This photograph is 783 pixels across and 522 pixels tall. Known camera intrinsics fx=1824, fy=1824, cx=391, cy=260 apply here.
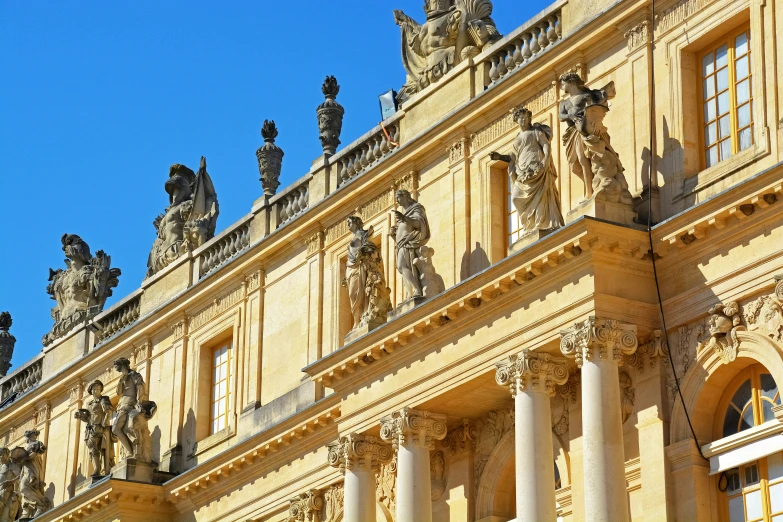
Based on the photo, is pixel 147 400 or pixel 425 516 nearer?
pixel 425 516

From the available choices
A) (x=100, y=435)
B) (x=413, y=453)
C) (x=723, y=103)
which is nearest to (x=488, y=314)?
(x=413, y=453)

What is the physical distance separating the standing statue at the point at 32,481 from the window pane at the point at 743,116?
19.4 m

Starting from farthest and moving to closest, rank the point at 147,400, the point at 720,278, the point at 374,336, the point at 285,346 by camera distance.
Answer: the point at 147,400
the point at 285,346
the point at 374,336
the point at 720,278

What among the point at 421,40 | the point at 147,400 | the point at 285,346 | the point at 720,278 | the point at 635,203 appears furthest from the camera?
the point at 147,400

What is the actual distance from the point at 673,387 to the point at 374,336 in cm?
545

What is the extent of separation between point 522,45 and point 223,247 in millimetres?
9563

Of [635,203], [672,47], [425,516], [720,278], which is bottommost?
[425,516]

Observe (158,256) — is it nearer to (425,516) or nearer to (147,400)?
(147,400)

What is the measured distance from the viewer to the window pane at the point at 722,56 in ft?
83.5

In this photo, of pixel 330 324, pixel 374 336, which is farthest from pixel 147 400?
pixel 374 336

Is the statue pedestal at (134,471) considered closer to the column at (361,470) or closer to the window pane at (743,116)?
the column at (361,470)

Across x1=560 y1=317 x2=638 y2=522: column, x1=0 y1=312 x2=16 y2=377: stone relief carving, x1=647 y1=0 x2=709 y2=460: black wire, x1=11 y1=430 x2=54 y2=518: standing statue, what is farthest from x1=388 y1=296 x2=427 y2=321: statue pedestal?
x1=0 y1=312 x2=16 y2=377: stone relief carving

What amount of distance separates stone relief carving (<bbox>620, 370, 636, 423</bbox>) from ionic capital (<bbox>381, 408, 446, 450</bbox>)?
361cm

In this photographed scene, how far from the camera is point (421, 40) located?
31.1 meters
